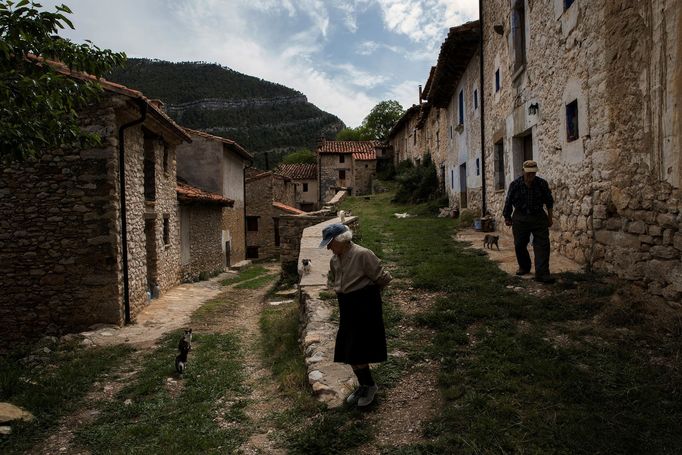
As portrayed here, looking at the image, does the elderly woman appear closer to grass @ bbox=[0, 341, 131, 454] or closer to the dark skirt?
the dark skirt

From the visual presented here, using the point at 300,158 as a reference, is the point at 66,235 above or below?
below

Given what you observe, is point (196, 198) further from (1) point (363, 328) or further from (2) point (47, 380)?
(1) point (363, 328)

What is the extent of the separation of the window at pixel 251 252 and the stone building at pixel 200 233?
20.8ft

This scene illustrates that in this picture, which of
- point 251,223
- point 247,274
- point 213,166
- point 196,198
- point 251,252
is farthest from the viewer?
point 251,252

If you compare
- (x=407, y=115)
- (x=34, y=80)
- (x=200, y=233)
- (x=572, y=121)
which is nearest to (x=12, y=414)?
(x=34, y=80)

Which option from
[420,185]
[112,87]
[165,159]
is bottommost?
[420,185]

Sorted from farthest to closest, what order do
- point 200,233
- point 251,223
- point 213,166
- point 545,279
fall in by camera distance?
1. point 251,223
2. point 213,166
3. point 200,233
4. point 545,279

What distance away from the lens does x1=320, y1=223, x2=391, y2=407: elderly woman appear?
12.7ft

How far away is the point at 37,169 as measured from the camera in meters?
9.47

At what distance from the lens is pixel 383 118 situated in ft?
193

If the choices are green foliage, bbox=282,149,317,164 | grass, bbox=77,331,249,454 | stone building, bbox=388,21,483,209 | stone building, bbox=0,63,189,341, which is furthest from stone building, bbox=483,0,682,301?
green foliage, bbox=282,149,317,164

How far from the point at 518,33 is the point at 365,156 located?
96.7 ft

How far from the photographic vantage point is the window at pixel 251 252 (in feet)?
86.8

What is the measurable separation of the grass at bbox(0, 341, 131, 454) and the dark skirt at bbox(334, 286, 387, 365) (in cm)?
340
